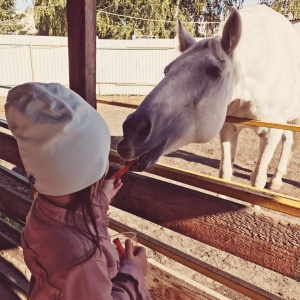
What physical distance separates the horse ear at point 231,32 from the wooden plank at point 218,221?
3.35 feet

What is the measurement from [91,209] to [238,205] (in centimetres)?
71

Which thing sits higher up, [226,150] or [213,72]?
[213,72]

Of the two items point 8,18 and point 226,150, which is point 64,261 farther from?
point 8,18

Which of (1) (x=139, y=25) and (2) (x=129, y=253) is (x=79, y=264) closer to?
(2) (x=129, y=253)

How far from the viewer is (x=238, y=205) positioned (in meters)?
1.46

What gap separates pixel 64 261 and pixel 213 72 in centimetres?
148

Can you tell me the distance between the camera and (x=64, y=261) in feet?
3.08

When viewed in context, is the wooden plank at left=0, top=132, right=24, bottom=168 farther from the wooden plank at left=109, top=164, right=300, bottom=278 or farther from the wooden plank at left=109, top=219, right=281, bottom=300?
the wooden plank at left=109, top=219, right=281, bottom=300

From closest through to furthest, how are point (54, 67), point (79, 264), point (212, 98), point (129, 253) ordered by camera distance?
point (79, 264) → point (129, 253) → point (212, 98) → point (54, 67)

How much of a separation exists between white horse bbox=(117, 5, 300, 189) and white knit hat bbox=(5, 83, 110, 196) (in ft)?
2.03

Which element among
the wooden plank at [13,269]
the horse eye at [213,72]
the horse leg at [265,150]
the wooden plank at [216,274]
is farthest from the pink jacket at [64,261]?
the horse leg at [265,150]

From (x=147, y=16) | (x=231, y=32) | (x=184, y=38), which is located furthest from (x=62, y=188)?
(x=147, y=16)

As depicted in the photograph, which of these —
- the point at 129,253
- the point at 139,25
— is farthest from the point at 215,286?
the point at 139,25

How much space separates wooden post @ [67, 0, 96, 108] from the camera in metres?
1.51
